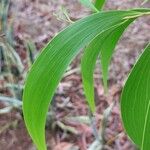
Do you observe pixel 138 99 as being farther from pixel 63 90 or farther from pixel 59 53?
pixel 63 90

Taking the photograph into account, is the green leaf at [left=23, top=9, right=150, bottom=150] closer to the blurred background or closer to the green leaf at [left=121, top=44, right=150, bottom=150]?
the green leaf at [left=121, top=44, right=150, bottom=150]

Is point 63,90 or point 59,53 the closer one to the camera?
point 59,53

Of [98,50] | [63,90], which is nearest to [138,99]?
[98,50]

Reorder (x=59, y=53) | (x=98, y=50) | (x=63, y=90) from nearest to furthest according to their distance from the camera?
(x=59, y=53)
(x=98, y=50)
(x=63, y=90)

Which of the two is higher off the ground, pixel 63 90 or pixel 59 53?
pixel 59 53

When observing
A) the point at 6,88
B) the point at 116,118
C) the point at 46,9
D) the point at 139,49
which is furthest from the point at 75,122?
the point at 46,9

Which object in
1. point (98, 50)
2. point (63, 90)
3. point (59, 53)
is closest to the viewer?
point (59, 53)

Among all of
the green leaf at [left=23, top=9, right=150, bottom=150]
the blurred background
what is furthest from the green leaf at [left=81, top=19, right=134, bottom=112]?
the blurred background

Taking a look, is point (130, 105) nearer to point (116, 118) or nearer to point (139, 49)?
point (116, 118)
